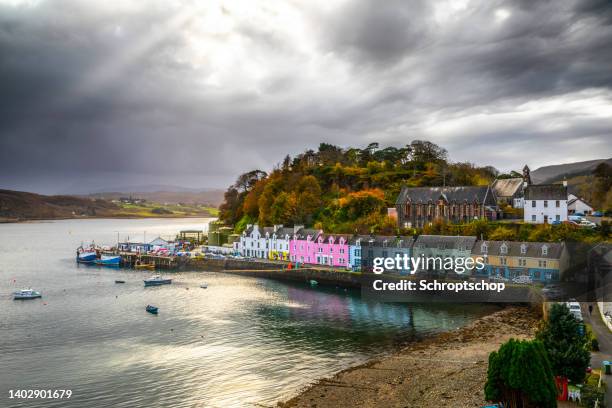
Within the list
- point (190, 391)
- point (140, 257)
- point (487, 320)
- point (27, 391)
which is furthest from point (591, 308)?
point (140, 257)

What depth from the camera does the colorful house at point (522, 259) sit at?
147 feet

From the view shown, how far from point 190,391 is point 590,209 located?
60702mm

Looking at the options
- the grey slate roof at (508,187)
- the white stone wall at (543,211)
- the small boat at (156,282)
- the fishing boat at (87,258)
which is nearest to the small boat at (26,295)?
the small boat at (156,282)

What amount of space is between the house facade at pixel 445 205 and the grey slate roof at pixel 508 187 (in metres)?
5.44

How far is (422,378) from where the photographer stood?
25312mm

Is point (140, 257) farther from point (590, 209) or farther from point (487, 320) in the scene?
point (590, 209)

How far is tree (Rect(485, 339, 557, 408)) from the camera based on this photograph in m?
17.1

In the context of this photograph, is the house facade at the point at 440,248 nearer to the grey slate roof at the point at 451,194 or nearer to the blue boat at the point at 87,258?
the grey slate roof at the point at 451,194

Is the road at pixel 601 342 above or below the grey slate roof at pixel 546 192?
below

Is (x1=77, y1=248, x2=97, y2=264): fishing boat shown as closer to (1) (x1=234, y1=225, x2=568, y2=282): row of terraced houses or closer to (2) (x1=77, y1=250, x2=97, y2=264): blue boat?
(2) (x1=77, y1=250, x2=97, y2=264): blue boat

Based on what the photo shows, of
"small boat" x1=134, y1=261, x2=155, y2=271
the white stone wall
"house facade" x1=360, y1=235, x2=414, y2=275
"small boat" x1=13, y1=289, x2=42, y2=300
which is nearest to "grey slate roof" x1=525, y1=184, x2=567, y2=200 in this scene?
the white stone wall

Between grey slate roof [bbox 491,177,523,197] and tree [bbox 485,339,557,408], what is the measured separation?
5261 centimetres

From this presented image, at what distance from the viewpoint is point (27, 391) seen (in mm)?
24375

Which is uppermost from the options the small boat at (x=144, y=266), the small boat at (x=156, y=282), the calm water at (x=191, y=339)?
the small boat at (x=144, y=266)
